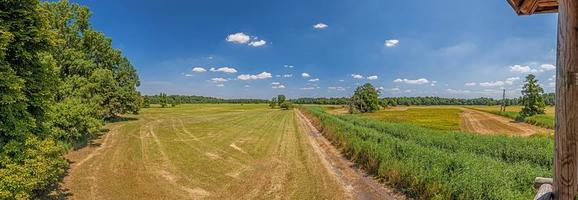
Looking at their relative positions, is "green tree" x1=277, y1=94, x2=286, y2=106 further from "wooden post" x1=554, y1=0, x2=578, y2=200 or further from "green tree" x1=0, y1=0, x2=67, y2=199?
"wooden post" x1=554, y1=0, x2=578, y2=200

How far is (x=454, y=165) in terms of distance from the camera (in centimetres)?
938

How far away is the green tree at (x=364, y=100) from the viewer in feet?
258

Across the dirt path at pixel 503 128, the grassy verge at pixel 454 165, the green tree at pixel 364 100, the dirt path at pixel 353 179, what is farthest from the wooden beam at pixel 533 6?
the green tree at pixel 364 100

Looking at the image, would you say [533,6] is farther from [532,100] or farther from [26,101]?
[532,100]

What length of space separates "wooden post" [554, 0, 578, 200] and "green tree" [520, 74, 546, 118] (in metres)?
60.9

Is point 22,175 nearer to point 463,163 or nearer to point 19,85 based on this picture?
point 19,85

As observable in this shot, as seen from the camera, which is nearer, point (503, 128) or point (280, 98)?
point (503, 128)

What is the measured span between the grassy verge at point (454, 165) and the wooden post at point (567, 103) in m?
Result: 5.96

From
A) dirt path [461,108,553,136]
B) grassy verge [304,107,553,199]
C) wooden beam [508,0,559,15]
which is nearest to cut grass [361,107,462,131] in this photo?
dirt path [461,108,553,136]

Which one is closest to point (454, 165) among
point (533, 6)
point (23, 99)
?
point (533, 6)

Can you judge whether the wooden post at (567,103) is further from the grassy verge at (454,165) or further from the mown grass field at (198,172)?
the mown grass field at (198,172)

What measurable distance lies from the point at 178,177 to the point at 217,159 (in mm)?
3755

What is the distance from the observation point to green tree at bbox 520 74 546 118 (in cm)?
5159

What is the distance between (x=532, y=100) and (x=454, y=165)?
55.7 metres
